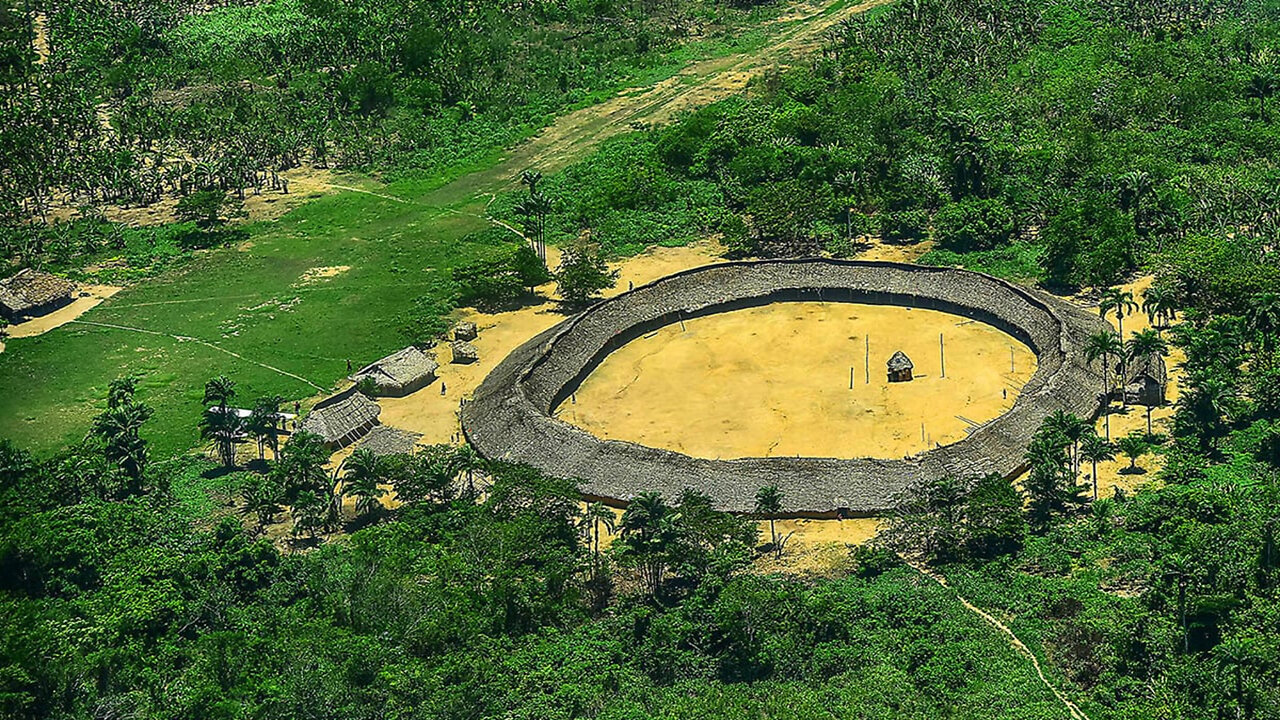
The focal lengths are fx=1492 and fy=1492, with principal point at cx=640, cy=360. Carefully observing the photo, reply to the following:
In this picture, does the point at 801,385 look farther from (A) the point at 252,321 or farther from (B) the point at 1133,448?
(A) the point at 252,321

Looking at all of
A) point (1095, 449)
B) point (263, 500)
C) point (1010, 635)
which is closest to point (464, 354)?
point (263, 500)

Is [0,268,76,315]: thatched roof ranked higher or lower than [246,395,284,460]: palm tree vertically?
higher

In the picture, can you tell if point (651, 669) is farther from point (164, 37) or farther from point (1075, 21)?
point (164, 37)

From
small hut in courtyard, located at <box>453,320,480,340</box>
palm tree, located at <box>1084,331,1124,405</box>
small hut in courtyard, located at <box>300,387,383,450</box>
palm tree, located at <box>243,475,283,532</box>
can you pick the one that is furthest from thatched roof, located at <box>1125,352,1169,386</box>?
palm tree, located at <box>243,475,283,532</box>

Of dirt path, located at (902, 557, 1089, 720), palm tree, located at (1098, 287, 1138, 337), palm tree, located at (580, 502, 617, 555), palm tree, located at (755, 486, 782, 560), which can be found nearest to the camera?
dirt path, located at (902, 557, 1089, 720)

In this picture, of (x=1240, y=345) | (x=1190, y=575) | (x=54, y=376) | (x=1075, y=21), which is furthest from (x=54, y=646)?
(x=1075, y=21)

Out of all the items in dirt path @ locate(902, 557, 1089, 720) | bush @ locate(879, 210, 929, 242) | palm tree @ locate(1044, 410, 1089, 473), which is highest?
bush @ locate(879, 210, 929, 242)

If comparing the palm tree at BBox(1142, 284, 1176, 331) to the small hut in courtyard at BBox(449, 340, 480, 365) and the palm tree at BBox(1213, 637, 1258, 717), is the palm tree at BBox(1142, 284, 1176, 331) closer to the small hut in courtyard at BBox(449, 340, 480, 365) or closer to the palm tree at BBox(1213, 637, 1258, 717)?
the palm tree at BBox(1213, 637, 1258, 717)
